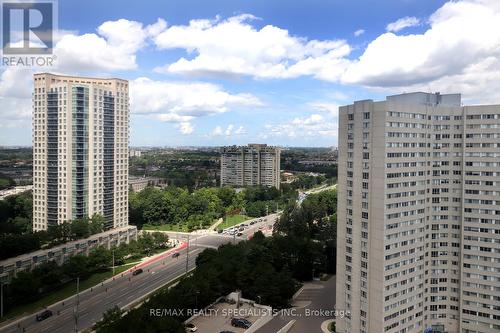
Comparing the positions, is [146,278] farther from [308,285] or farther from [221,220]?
[221,220]

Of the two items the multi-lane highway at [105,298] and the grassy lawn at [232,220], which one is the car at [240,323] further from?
the grassy lawn at [232,220]

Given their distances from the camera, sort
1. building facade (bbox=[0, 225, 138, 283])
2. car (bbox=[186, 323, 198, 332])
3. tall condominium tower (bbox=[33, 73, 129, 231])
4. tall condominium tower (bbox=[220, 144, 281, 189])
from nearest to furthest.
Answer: car (bbox=[186, 323, 198, 332]) → building facade (bbox=[0, 225, 138, 283]) → tall condominium tower (bbox=[33, 73, 129, 231]) → tall condominium tower (bbox=[220, 144, 281, 189])

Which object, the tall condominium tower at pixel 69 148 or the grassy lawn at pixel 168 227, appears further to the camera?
the grassy lawn at pixel 168 227

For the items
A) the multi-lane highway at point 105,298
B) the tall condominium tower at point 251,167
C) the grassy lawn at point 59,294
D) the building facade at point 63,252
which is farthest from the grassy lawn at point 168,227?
the tall condominium tower at point 251,167

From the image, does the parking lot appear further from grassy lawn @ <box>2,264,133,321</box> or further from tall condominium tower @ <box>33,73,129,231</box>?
tall condominium tower @ <box>33,73,129,231</box>

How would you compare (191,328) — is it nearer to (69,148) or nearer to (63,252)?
(63,252)

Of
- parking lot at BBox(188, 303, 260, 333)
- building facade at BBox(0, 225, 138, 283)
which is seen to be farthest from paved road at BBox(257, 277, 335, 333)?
building facade at BBox(0, 225, 138, 283)
